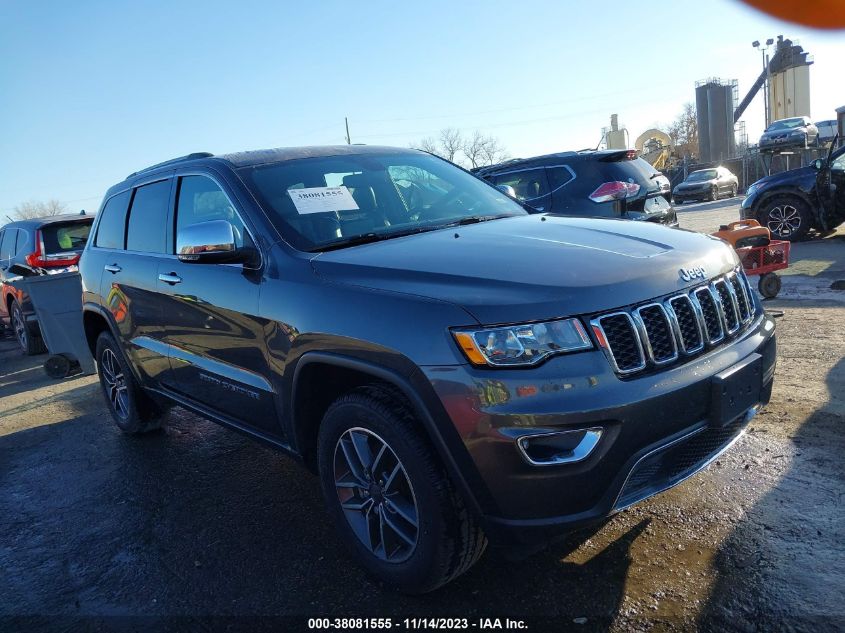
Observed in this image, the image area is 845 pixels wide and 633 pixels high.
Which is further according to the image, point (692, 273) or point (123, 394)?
point (123, 394)

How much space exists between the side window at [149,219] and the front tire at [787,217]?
1041 cm

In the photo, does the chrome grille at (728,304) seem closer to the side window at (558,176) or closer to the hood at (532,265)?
the hood at (532,265)

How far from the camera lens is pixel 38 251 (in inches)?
370

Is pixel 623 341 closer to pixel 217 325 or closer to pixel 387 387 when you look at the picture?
pixel 387 387

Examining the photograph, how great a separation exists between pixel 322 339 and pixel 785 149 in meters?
25.3

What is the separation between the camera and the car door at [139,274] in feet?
13.6

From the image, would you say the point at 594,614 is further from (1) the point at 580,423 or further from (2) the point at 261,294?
(2) the point at 261,294

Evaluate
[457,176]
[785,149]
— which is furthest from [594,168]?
[785,149]

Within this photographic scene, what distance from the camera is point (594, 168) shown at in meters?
7.84

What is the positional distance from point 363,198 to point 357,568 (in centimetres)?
182

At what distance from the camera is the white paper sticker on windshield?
3.31 metres

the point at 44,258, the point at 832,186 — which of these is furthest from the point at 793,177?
the point at 44,258

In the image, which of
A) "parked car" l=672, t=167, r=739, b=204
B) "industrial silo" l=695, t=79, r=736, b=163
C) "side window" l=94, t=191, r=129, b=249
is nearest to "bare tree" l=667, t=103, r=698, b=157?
"industrial silo" l=695, t=79, r=736, b=163

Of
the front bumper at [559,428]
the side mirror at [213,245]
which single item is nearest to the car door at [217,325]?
the side mirror at [213,245]
